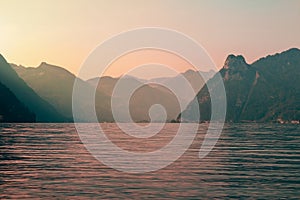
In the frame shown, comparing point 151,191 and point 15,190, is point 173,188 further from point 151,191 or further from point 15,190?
point 15,190

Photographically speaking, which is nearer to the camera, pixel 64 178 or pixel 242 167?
pixel 64 178

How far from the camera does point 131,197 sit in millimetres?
39344

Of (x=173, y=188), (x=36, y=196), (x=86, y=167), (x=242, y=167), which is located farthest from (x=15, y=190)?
(x=242, y=167)

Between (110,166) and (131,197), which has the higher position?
(110,166)

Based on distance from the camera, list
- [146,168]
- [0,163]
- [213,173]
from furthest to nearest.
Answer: [0,163] → [146,168] → [213,173]

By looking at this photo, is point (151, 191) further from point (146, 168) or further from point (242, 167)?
point (242, 167)

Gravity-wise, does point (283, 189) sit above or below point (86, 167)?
below

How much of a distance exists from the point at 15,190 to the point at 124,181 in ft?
38.2

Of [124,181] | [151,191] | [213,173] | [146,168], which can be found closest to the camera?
[151,191]

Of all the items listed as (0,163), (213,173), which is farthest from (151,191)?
(0,163)

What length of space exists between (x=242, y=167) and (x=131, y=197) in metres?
28.6

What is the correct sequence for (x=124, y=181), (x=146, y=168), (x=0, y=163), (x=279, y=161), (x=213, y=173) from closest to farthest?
1. (x=124, y=181)
2. (x=213, y=173)
3. (x=146, y=168)
4. (x=0, y=163)
5. (x=279, y=161)

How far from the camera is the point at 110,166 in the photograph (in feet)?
208

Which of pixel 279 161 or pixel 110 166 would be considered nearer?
pixel 110 166
